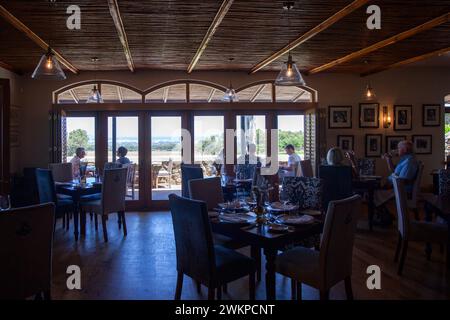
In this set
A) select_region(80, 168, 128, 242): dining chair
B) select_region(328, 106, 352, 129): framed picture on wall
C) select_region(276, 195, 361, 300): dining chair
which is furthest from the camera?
select_region(328, 106, 352, 129): framed picture on wall

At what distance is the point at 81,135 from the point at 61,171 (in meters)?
1.30

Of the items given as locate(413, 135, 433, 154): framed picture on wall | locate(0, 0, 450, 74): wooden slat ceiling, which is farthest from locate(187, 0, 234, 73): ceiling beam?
locate(413, 135, 433, 154): framed picture on wall

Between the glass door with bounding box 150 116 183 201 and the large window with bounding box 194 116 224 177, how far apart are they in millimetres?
348

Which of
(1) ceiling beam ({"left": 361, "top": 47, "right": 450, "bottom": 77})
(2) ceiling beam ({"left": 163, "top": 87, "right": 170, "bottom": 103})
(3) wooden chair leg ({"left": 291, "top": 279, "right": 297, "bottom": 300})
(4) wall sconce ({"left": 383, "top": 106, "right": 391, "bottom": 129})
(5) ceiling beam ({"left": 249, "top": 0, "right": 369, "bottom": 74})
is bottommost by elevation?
(3) wooden chair leg ({"left": 291, "top": 279, "right": 297, "bottom": 300})

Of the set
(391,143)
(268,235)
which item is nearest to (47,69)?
(268,235)

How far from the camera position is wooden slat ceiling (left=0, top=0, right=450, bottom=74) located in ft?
12.5

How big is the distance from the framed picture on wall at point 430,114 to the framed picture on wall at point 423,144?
275mm

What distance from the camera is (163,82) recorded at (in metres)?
7.30

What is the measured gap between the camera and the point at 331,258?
8.23 ft

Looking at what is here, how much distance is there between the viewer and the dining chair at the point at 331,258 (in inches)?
96.5

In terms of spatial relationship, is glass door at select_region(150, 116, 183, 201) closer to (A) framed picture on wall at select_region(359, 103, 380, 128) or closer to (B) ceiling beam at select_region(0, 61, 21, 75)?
(B) ceiling beam at select_region(0, 61, 21, 75)

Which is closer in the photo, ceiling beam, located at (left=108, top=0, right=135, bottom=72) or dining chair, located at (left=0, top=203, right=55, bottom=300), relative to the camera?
dining chair, located at (left=0, top=203, right=55, bottom=300)

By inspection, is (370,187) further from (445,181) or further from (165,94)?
(165,94)
